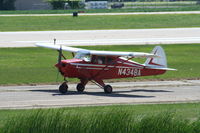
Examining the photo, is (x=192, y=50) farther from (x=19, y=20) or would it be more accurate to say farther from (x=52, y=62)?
(x=19, y=20)

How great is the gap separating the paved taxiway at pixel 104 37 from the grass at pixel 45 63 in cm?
326

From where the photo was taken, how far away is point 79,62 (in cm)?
2764

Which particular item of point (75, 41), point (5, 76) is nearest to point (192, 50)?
point (75, 41)

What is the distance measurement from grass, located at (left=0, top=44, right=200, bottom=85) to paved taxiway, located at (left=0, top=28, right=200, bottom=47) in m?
3.26

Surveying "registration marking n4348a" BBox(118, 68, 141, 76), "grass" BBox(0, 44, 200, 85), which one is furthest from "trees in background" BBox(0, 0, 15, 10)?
"registration marking n4348a" BBox(118, 68, 141, 76)

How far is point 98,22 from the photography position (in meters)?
74.4

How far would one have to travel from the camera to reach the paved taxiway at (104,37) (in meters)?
50.6

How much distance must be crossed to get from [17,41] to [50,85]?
845 inches

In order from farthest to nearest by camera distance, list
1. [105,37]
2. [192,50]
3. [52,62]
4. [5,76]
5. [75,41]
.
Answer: [105,37], [75,41], [192,50], [52,62], [5,76]

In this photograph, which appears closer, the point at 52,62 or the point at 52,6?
the point at 52,62

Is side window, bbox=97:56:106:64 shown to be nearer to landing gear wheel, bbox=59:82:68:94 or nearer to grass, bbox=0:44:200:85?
landing gear wheel, bbox=59:82:68:94

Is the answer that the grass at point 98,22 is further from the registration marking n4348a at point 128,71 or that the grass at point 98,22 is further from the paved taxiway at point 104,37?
the registration marking n4348a at point 128,71

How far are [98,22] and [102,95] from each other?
47.6m

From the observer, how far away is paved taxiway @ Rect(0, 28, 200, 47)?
166ft
